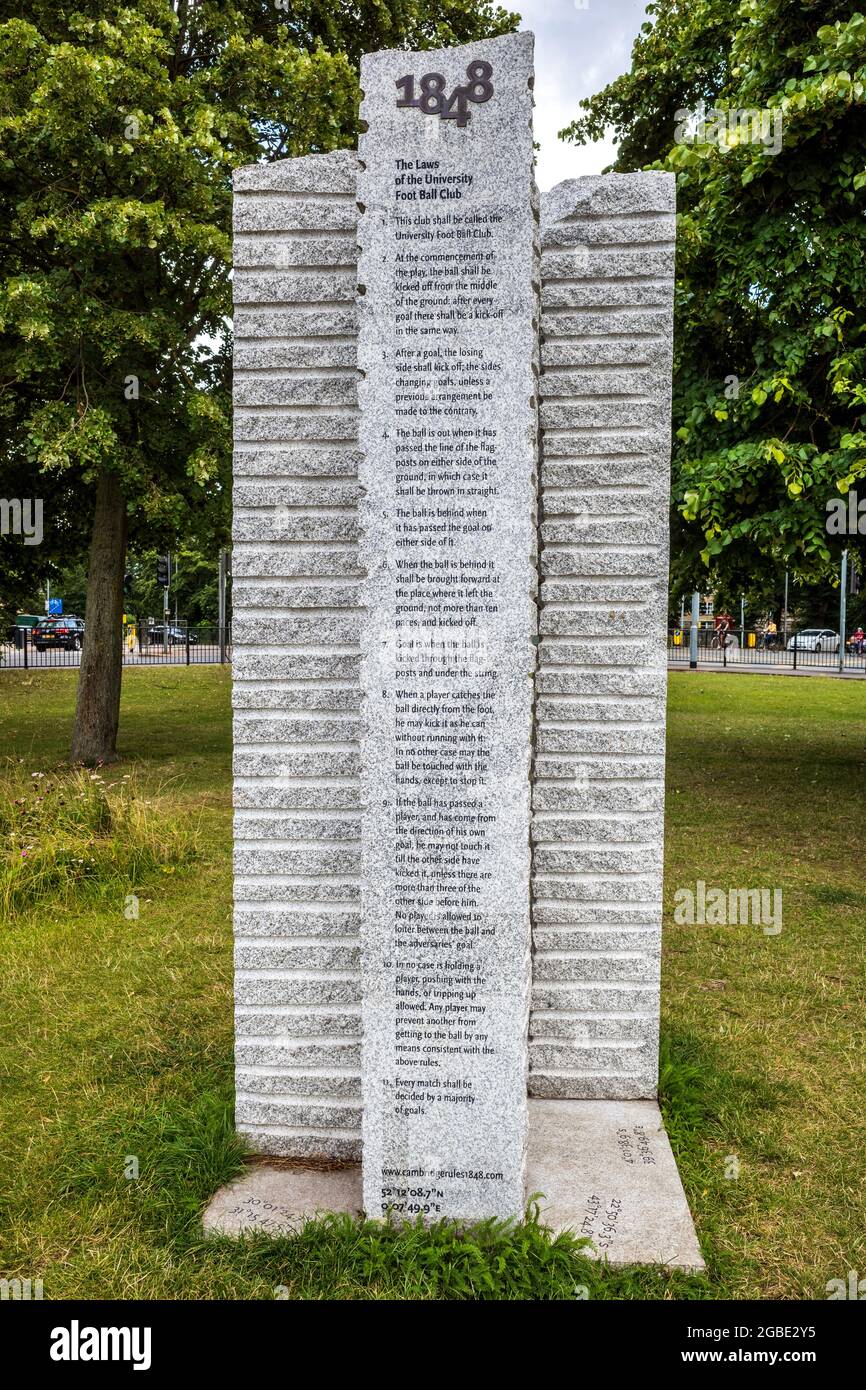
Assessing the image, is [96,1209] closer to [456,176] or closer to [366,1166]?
[366,1166]

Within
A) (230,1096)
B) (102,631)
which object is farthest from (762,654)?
(230,1096)

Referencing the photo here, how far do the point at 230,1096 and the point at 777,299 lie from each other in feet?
27.1

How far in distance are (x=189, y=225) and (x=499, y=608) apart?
899 cm

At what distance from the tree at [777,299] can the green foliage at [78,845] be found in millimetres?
5325

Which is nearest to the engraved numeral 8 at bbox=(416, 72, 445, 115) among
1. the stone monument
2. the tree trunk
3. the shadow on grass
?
the stone monument

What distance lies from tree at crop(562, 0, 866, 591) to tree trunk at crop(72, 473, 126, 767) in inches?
282

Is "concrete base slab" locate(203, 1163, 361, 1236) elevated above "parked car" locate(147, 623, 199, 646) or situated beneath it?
situated beneath

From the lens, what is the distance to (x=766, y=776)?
43.8 feet

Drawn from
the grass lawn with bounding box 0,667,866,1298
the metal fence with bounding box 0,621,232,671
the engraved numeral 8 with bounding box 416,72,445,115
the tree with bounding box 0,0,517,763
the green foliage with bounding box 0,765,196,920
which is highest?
the tree with bounding box 0,0,517,763

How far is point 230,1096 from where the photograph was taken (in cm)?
453

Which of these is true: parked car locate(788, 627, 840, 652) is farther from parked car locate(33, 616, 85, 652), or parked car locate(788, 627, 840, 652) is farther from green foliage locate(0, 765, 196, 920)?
green foliage locate(0, 765, 196, 920)

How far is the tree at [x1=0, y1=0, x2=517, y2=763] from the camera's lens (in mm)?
10344
